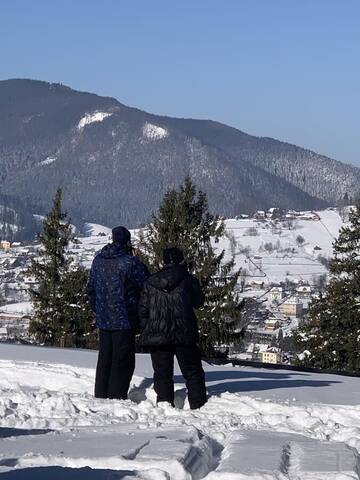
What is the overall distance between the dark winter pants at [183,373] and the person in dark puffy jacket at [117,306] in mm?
316

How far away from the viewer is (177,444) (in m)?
5.83

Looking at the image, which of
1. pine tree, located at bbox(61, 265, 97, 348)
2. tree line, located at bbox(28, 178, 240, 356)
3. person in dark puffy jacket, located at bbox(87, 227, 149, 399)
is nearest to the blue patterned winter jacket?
person in dark puffy jacket, located at bbox(87, 227, 149, 399)

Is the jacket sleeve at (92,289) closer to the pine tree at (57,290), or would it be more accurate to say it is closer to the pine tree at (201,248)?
the pine tree at (201,248)

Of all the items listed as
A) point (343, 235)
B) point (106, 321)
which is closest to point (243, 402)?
point (106, 321)

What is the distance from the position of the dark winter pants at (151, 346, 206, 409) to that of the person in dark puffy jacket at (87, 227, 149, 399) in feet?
1.04

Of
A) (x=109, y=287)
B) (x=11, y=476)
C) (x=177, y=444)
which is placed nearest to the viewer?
(x=11, y=476)

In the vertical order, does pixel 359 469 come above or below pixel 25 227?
below

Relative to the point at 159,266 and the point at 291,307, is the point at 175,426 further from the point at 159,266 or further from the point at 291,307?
the point at 291,307

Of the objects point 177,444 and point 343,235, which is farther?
point 343,235

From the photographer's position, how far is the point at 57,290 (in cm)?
3052

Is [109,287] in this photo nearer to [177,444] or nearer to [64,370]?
[64,370]

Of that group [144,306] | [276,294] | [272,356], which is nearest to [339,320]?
[272,356]

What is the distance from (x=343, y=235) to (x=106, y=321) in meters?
18.9

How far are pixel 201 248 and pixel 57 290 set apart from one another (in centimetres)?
486
